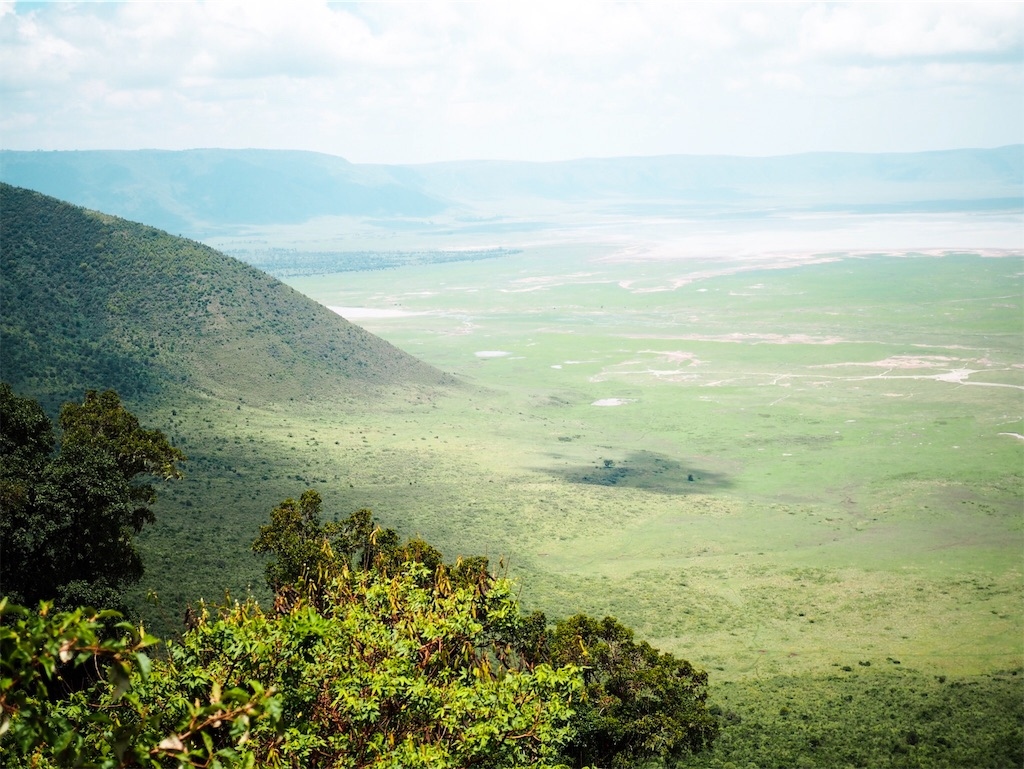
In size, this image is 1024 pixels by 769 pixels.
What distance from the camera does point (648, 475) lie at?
71750 millimetres

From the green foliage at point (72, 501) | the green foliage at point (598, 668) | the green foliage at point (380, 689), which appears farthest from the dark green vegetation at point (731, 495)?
the green foliage at point (380, 689)

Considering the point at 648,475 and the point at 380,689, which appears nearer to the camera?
the point at 380,689

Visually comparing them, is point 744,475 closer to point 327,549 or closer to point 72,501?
point 327,549

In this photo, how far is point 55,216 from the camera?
90.6 m

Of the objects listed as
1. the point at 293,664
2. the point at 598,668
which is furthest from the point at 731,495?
the point at 293,664

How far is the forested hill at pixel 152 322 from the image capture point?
72438mm

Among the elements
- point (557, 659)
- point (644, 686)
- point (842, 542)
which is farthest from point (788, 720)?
point (842, 542)

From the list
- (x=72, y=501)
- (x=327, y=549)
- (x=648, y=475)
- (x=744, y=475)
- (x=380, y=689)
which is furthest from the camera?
(x=744, y=475)

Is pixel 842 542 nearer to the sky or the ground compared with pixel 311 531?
nearer to the ground

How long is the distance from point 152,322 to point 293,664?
7610 centimetres

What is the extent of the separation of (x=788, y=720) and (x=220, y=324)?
229 feet

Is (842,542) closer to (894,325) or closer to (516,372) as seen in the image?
(516,372)

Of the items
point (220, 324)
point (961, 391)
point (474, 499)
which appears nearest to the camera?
point (474, 499)

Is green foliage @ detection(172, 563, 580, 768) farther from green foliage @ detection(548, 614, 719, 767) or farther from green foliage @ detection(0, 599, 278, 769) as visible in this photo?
green foliage @ detection(0, 599, 278, 769)
